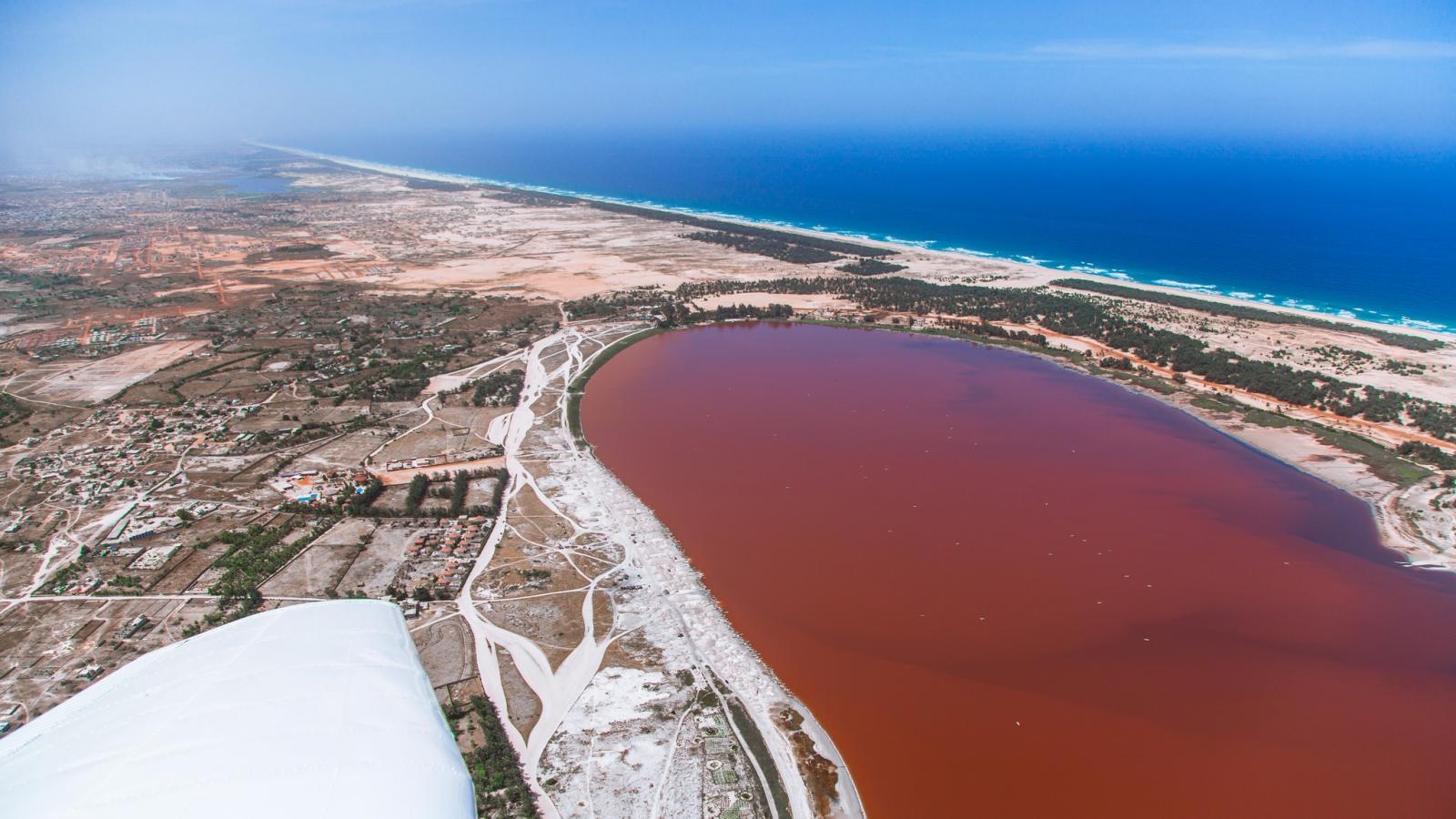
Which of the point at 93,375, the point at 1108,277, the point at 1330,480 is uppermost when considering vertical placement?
the point at 1108,277

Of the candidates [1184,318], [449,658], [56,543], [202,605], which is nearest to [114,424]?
[56,543]

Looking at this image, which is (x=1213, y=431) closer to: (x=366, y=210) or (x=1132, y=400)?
(x=1132, y=400)

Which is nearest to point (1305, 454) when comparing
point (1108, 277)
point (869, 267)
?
point (1108, 277)

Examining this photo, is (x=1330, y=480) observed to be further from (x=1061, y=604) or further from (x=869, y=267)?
(x=869, y=267)

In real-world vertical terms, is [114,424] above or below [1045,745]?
below

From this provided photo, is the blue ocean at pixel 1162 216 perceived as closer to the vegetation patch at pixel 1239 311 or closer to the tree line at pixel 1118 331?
the vegetation patch at pixel 1239 311

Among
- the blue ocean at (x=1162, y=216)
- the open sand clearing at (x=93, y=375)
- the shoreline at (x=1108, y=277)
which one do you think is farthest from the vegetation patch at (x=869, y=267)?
the open sand clearing at (x=93, y=375)
